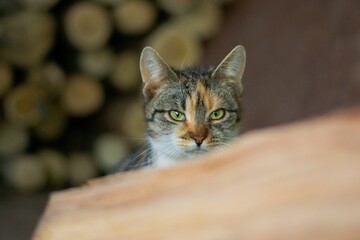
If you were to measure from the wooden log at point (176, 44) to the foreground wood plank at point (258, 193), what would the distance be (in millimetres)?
1405

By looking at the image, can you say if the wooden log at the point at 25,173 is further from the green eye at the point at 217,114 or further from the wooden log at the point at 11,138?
the green eye at the point at 217,114

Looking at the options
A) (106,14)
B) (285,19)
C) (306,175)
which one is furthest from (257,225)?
(106,14)

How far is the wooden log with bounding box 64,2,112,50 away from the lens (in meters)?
2.26

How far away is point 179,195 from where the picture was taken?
780 mm

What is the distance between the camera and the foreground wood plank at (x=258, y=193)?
2.16ft

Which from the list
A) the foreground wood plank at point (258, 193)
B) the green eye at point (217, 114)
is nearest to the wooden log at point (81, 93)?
the green eye at point (217, 114)

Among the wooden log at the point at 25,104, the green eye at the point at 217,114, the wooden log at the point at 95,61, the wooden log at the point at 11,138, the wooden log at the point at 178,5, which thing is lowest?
the green eye at the point at 217,114

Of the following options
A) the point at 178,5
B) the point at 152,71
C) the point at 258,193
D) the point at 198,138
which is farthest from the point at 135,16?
the point at 258,193

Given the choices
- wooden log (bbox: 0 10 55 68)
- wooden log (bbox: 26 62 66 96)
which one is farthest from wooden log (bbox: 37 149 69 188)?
wooden log (bbox: 0 10 55 68)

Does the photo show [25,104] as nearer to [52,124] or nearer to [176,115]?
[52,124]

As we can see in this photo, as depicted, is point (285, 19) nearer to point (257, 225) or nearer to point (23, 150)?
point (23, 150)

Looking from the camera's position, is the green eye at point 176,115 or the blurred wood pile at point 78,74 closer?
the green eye at point 176,115

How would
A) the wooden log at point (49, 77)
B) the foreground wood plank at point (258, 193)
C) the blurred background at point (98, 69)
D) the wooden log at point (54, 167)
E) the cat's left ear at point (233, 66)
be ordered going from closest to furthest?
the foreground wood plank at point (258, 193)
the cat's left ear at point (233, 66)
the blurred background at point (98, 69)
the wooden log at point (49, 77)
the wooden log at point (54, 167)

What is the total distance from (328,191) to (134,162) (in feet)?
3.27
